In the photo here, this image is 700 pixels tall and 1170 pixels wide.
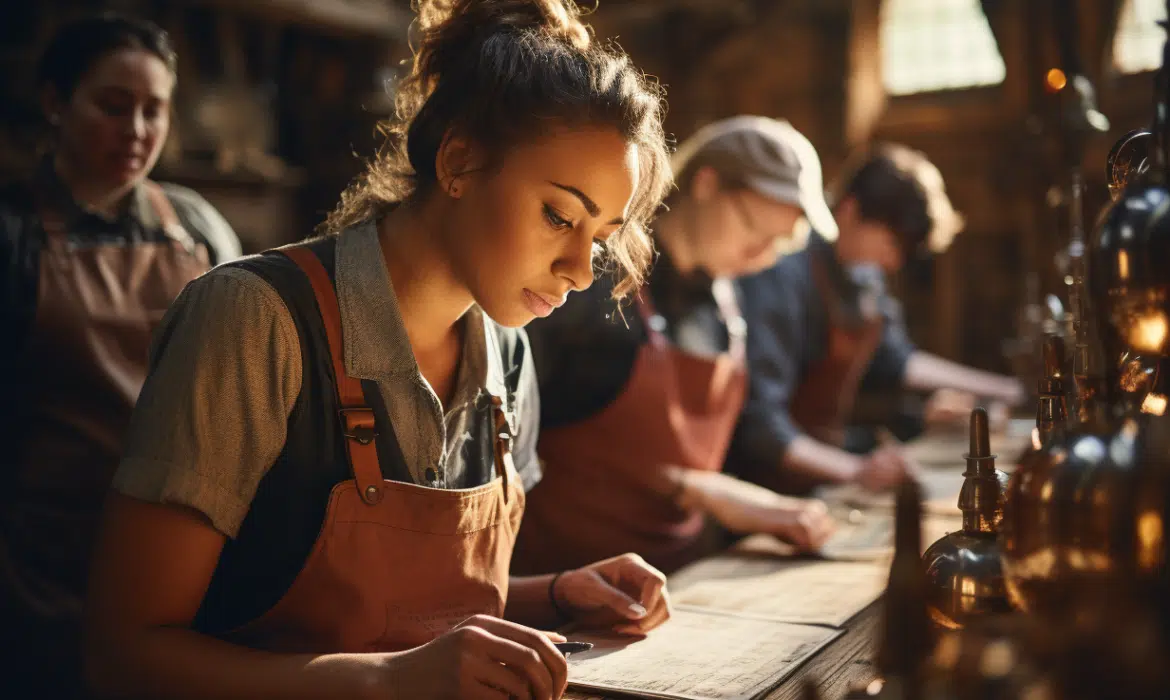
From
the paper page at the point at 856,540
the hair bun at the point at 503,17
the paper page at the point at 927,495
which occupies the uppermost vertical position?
the hair bun at the point at 503,17

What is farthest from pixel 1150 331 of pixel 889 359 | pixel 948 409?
pixel 889 359

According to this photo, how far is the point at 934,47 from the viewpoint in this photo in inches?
234

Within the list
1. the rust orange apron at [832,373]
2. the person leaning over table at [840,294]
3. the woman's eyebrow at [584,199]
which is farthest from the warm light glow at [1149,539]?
the rust orange apron at [832,373]

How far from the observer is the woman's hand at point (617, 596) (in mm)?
1605

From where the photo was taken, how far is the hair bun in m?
1.50

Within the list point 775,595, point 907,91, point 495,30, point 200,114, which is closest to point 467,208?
point 495,30

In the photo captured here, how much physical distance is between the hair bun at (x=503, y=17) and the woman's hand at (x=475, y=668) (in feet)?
2.72

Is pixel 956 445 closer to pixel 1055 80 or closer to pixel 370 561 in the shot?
pixel 1055 80

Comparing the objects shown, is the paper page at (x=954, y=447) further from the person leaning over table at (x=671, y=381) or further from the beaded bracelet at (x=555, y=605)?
the beaded bracelet at (x=555, y=605)

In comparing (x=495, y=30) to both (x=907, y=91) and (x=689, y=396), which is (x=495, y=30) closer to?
(x=689, y=396)

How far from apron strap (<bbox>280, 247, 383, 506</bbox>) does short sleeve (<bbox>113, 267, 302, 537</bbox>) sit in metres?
0.06

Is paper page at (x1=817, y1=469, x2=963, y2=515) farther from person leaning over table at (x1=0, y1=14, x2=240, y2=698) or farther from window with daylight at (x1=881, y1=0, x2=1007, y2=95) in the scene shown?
window with daylight at (x1=881, y1=0, x2=1007, y2=95)

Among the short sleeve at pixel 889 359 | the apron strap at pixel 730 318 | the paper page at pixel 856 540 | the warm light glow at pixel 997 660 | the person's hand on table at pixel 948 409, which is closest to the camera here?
the warm light glow at pixel 997 660

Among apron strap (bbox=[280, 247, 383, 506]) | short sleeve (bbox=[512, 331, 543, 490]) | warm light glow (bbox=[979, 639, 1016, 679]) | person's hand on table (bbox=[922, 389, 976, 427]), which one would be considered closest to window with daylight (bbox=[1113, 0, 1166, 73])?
person's hand on table (bbox=[922, 389, 976, 427])
